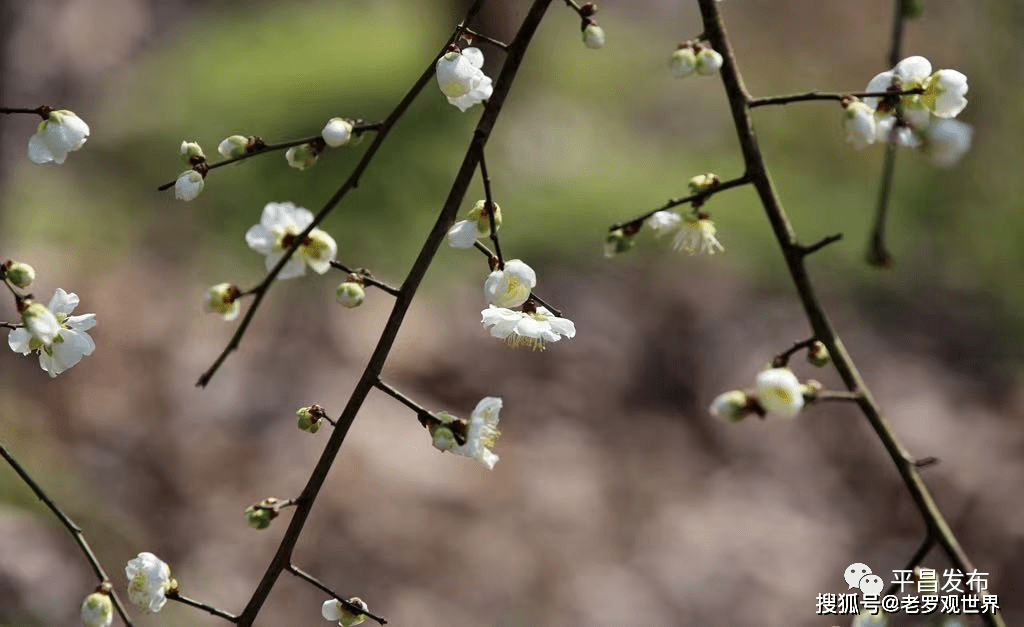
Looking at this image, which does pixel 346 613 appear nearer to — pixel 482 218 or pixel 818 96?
pixel 482 218

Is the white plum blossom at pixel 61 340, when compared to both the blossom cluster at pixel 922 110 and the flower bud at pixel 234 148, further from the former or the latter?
the blossom cluster at pixel 922 110

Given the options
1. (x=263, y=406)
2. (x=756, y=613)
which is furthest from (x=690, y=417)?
(x=263, y=406)

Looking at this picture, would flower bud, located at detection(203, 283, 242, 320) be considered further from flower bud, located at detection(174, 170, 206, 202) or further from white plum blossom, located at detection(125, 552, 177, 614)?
white plum blossom, located at detection(125, 552, 177, 614)

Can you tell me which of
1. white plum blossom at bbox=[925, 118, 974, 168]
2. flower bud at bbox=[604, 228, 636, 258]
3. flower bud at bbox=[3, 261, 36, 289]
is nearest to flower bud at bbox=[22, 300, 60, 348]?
flower bud at bbox=[3, 261, 36, 289]

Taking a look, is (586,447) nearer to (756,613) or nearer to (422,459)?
(422,459)

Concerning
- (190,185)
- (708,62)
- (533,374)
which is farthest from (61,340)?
(533,374)

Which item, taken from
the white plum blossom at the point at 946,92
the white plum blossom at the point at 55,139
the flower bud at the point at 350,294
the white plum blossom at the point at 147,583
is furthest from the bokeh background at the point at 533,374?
the white plum blossom at the point at 946,92

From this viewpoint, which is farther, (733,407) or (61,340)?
(61,340)
